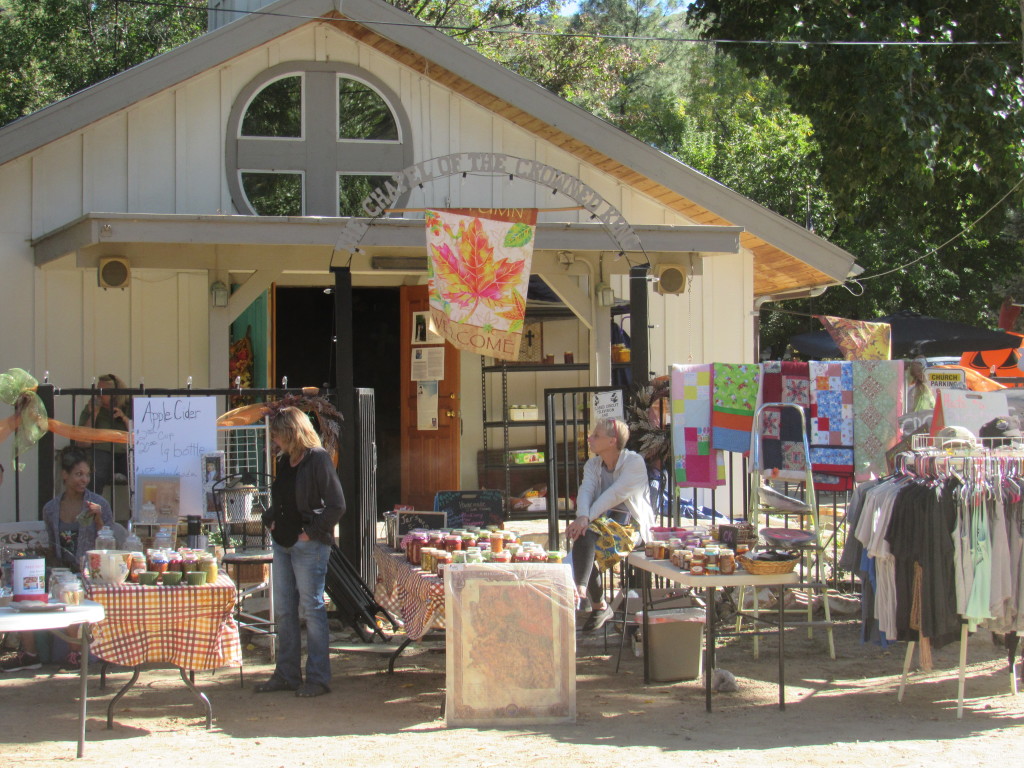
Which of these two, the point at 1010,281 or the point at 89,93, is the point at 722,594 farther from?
the point at 1010,281

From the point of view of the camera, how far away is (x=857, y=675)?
21.9 ft

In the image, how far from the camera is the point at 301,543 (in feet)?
20.2

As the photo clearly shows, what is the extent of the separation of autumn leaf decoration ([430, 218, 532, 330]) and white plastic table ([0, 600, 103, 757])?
11.5ft

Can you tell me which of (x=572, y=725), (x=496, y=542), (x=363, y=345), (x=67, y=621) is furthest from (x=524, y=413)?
(x=67, y=621)

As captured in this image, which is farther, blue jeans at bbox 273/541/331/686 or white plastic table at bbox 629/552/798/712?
blue jeans at bbox 273/541/331/686

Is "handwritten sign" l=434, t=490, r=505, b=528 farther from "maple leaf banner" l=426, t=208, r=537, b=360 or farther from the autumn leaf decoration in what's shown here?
the autumn leaf decoration

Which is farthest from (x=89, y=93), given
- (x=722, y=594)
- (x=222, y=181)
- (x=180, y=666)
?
(x=722, y=594)

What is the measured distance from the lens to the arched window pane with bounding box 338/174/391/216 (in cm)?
1071

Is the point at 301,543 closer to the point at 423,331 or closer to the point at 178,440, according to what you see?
the point at 178,440

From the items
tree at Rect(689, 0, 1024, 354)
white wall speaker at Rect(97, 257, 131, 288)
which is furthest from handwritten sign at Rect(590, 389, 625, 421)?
tree at Rect(689, 0, 1024, 354)

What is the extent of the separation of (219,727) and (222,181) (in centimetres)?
605

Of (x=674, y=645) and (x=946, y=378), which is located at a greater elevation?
(x=946, y=378)

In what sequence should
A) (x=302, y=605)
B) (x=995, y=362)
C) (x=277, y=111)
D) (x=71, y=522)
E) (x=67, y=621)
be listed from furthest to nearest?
(x=995, y=362), (x=277, y=111), (x=71, y=522), (x=302, y=605), (x=67, y=621)

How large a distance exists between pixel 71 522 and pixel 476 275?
122 inches
